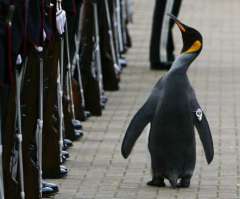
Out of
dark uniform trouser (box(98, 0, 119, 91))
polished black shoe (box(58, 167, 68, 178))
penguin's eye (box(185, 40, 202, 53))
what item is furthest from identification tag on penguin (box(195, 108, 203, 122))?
dark uniform trouser (box(98, 0, 119, 91))

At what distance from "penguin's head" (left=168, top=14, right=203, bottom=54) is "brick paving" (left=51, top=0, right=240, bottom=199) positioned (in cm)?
100

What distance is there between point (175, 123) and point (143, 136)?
256 cm

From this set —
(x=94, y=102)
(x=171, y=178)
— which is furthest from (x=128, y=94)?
(x=171, y=178)

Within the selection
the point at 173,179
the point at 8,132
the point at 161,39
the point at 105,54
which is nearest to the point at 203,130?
the point at 173,179

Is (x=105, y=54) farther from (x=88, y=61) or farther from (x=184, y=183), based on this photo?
(x=184, y=183)

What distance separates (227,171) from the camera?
10.2 meters

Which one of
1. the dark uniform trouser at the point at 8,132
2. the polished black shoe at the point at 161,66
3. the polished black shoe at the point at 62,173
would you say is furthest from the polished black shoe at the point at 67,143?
the polished black shoe at the point at 161,66

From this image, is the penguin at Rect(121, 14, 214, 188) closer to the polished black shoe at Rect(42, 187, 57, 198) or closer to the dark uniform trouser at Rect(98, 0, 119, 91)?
the polished black shoe at Rect(42, 187, 57, 198)

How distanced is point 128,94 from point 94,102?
5.48 ft

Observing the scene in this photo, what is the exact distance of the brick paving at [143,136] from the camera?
941 centimetres

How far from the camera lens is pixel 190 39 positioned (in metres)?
9.34

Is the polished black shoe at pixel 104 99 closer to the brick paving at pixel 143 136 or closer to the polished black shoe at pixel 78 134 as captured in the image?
the brick paving at pixel 143 136

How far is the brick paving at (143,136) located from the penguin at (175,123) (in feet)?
0.69

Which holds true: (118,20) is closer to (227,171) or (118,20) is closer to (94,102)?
(94,102)
